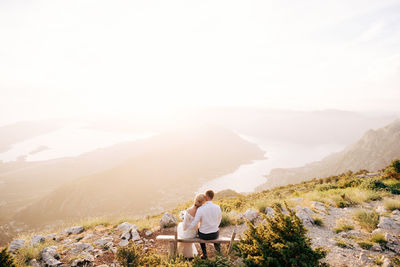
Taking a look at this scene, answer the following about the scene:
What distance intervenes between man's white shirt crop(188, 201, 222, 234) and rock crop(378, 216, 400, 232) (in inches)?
257

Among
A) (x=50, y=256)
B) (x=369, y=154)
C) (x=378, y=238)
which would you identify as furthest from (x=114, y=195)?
(x=369, y=154)

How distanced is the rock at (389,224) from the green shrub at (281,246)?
4977 millimetres

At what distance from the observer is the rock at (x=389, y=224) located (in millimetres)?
7074

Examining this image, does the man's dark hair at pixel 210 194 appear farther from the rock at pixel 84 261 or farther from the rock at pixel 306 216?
the rock at pixel 306 216

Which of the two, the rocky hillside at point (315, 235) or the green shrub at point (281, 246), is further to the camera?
the rocky hillside at point (315, 235)

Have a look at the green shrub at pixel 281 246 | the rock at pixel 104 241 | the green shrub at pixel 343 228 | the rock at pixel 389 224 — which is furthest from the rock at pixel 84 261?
the rock at pixel 389 224

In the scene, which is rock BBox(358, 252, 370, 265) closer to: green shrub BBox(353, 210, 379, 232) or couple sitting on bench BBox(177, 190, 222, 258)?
green shrub BBox(353, 210, 379, 232)

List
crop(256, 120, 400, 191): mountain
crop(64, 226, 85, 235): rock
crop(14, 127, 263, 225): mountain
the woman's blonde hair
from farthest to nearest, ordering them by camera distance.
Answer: crop(14, 127, 263, 225): mountain, crop(256, 120, 400, 191): mountain, crop(64, 226, 85, 235): rock, the woman's blonde hair

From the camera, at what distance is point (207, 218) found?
19.1 feet

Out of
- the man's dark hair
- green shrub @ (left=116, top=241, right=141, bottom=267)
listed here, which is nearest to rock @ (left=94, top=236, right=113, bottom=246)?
green shrub @ (left=116, top=241, right=141, bottom=267)

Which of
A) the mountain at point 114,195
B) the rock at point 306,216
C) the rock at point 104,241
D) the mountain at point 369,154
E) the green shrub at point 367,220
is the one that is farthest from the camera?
the mountain at point 114,195

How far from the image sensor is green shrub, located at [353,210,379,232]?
733 centimetres

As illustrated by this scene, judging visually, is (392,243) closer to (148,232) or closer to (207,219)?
(207,219)

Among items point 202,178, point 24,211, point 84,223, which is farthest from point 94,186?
point 84,223
